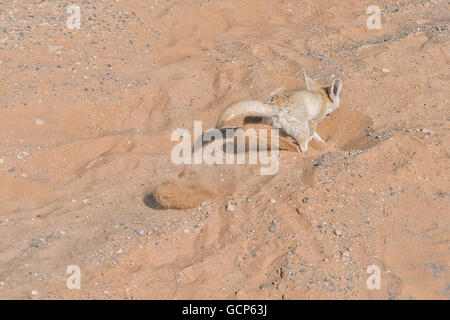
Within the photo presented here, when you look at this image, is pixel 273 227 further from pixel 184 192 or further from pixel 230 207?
pixel 184 192

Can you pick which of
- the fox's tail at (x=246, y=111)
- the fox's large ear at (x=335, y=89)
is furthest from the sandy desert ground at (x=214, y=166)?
the fox's tail at (x=246, y=111)

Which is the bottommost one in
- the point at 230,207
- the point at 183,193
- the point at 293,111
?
the point at 230,207

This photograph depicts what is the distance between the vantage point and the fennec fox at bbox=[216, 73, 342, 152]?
4.98 metres

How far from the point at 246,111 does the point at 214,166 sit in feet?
2.61

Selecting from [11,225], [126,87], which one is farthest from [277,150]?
[11,225]

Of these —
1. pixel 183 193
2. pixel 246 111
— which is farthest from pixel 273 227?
pixel 246 111

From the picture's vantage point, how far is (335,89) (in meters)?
5.59

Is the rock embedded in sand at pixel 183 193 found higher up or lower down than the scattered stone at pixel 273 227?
higher up

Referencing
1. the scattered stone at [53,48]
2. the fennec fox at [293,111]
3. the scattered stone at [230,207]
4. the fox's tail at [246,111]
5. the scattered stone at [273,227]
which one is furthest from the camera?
the scattered stone at [53,48]

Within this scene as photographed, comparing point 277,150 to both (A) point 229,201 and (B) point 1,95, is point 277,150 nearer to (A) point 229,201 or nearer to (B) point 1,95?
(A) point 229,201

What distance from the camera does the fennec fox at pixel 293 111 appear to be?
4980mm

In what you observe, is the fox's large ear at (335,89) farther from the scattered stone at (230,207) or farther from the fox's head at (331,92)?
the scattered stone at (230,207)

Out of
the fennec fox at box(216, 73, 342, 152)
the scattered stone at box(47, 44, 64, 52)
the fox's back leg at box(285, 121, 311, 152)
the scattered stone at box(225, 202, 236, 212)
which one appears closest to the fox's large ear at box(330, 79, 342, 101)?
the fennec fox at box(216, 73, 342, 152)

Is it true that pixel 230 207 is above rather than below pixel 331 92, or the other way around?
below
